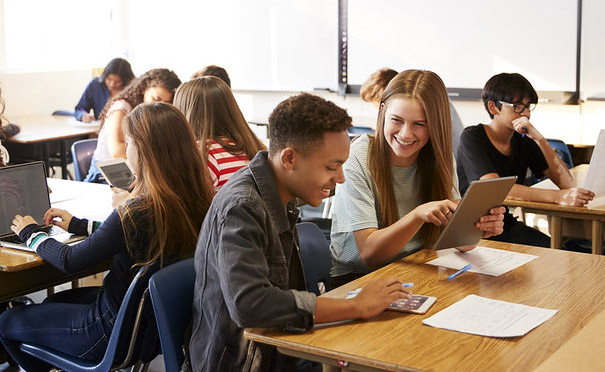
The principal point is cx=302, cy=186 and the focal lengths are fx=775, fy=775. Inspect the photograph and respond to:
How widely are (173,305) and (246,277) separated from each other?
1.40ft

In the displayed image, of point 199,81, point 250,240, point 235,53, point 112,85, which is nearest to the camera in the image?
point 250,240

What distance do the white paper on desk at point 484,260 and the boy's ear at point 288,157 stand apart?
2.16 feet

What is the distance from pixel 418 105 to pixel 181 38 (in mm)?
5505

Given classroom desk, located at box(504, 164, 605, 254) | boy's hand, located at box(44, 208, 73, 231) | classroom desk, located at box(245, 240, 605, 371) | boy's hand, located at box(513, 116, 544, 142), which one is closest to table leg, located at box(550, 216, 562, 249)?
classroom desk, located at box(504, 164, 605, 254)

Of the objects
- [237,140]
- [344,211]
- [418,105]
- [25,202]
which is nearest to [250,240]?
[344,211]

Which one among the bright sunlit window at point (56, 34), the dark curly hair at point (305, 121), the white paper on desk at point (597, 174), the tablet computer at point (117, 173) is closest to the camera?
the dark curly hair at point (305, 121)

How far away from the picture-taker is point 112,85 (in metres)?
6.07

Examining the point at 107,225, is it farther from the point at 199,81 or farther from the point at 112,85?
the point at 112,85

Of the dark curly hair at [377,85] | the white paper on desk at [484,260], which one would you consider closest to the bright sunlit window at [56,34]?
the dark curly hair at [377,85]

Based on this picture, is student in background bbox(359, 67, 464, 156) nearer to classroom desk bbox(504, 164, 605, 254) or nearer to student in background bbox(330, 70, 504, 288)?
classroom desk bbox(504, 164, 605, 254)

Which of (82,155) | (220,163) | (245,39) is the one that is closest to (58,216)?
(220,163)

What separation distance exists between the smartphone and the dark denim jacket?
25cm

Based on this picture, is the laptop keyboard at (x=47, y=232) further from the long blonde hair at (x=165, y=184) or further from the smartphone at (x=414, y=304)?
the smartphone at (x=414, y=304)

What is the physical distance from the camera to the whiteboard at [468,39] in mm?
5566
